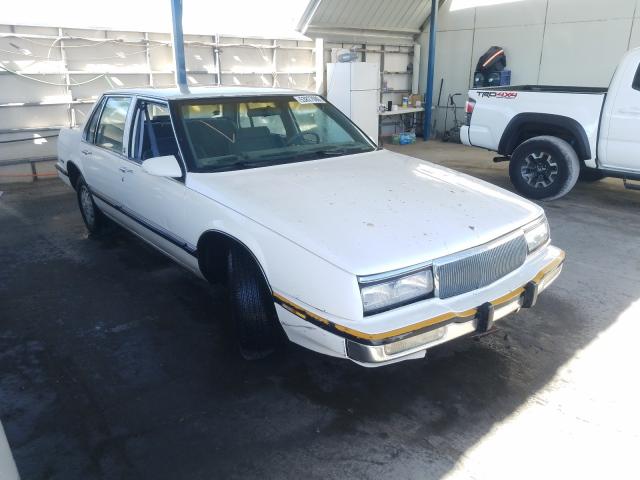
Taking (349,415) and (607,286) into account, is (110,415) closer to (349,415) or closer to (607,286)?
(349,415)

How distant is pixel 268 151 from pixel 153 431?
79.2 inches

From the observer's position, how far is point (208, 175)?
10.5 feet

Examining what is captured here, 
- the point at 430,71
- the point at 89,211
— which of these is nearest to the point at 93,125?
the point at 89,211

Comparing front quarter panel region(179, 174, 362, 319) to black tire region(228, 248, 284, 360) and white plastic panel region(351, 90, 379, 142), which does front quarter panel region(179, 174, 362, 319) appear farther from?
white plastic panel region(351, 90, 379, 142)

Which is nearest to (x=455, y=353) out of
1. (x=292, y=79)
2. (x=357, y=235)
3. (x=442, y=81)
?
(x=357, y=235)

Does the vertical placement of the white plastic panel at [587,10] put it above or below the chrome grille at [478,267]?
above

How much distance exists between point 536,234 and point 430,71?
1102 centimetres

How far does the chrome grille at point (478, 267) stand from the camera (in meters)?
2.48

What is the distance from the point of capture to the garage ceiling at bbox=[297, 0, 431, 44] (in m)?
11.9

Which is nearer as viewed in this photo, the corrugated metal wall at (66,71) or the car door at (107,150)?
the car door at (107,150)

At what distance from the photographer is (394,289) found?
2.37 m

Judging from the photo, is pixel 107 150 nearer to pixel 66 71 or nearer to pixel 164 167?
pixel 164 167

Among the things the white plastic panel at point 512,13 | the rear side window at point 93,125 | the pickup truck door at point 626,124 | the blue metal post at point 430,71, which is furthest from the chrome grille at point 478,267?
the blue metal post at point 430,71

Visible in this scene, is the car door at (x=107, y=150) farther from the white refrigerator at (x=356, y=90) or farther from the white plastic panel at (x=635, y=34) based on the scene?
the white plastic panel at (x=635, y=34)
